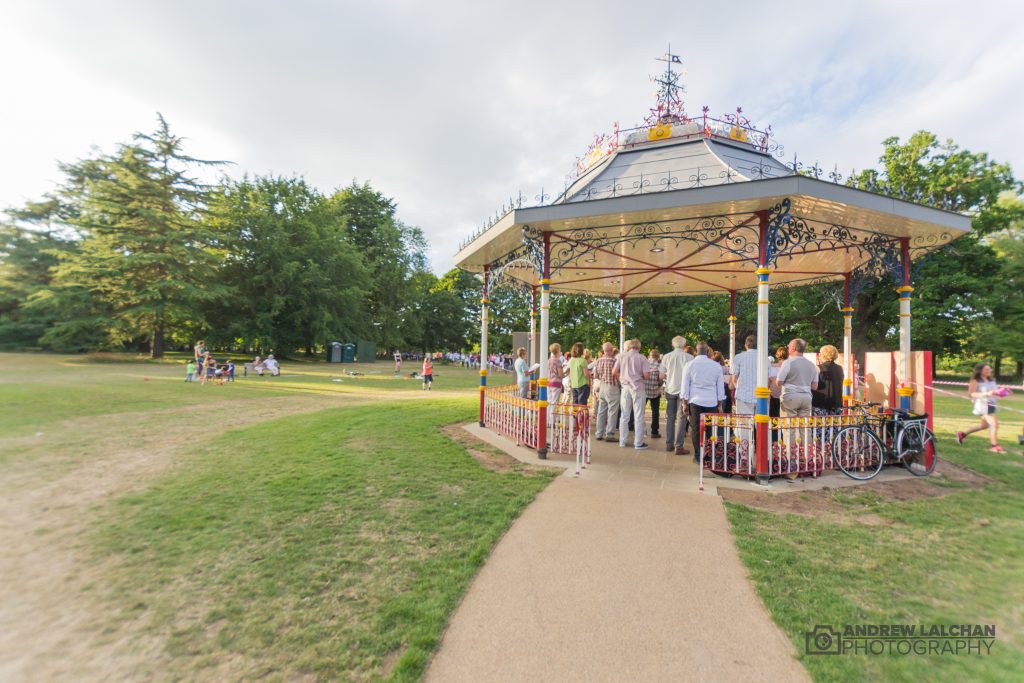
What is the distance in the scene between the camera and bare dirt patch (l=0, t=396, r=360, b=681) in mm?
2748

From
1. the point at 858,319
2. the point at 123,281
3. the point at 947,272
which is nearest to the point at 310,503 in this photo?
the point at 858,319

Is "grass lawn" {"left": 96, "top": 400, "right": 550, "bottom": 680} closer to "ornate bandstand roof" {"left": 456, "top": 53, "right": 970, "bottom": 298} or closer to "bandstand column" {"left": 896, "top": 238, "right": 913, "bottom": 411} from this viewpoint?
"ornate bandstand roof" {"left": 456, "top": 53, "right": 970, "bottom": 298}

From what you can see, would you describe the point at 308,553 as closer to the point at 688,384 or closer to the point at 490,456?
the point at 490,456

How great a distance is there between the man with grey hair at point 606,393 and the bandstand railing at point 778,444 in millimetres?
2105

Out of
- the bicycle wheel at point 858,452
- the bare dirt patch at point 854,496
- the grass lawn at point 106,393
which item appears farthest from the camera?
the grass lawn at point 106,393

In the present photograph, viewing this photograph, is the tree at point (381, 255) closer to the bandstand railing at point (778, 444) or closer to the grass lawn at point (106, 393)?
the grass lawn at point (106, 393)

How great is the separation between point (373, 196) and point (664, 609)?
54852 mm

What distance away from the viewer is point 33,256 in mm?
33031

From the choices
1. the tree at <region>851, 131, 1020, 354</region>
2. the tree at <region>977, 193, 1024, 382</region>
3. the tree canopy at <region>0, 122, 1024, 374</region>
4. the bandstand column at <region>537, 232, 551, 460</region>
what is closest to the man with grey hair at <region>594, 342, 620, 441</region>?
the bandstand column at <region>537, 232, 551, 460</region>

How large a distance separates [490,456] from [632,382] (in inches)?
109

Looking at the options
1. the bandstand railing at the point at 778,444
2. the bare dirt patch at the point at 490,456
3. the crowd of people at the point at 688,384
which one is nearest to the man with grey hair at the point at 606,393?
the crowd of people at the point at 688,384

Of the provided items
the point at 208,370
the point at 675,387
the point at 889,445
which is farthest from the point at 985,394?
the point at 208,370

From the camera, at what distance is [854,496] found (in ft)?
18.9

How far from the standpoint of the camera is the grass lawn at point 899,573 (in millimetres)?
2670
